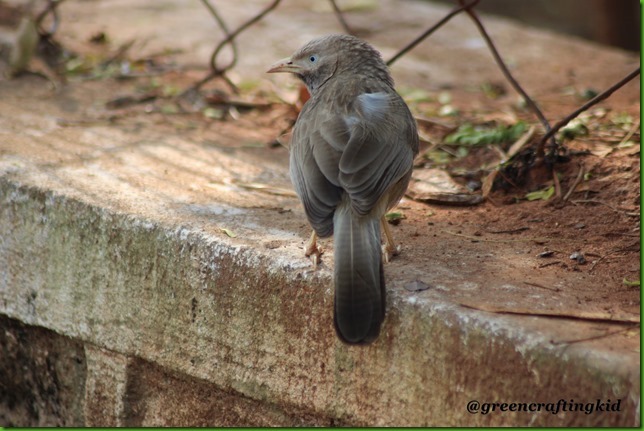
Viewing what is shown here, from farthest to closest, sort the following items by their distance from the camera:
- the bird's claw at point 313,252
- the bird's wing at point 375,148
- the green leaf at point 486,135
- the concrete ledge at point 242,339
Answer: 1. the green leaf at point 486,135
2. the bird's claw at point 313,252
3. the bird's wing at point 375,148
4. the concrete ledge at point 242,339

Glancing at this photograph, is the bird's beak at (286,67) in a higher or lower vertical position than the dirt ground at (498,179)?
higher

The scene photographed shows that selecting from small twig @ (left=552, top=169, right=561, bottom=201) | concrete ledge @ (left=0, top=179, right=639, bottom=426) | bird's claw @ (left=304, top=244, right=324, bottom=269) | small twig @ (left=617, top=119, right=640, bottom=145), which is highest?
small twig @ (left=617, top=119, right=640, bottom=145)

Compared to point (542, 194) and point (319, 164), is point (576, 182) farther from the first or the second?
point (319, 164)

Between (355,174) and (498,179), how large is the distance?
4.72ft

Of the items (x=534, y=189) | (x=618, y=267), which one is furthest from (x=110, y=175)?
(x=618, y=267)

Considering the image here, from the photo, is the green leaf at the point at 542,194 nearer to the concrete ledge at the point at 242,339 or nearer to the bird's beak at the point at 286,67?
the bird's beak at the point at 286,67

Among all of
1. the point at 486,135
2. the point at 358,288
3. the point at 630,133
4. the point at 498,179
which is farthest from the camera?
the point at 486,135

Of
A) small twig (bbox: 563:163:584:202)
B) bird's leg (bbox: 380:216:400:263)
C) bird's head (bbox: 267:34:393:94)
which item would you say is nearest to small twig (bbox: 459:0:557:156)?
small twig (bbox: 563:163:584:202)

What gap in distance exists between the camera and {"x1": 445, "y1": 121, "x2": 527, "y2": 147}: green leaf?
506 centimetres

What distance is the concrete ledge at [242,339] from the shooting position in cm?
293

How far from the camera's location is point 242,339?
3580 mm

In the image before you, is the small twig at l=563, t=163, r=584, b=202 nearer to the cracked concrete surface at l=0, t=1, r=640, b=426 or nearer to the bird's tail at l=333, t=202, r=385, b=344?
the cracked concrete surface at l=0, t=1, r=640, b=426

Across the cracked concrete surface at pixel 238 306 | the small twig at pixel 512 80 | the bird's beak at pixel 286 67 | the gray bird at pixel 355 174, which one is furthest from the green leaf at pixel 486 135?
the bird's beak at pixel 286 67

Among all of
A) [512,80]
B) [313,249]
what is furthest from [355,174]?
[512,80]
